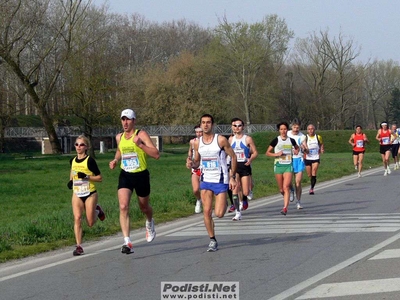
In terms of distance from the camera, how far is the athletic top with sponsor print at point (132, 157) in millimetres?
10781

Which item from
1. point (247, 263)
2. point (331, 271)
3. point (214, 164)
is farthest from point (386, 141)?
point (331, 271)

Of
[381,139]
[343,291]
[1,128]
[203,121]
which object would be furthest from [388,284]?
[1,128]

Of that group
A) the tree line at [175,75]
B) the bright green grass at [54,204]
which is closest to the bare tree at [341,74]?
the tree line at [175,75]

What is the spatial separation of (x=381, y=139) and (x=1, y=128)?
1483 inches

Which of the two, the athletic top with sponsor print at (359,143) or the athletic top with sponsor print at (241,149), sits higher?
the athletic top with sponsor print at (241,149)

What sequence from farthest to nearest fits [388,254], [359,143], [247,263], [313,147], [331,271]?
[359,143] < [313,147] < [388,254] < [247,263] < [331,271]

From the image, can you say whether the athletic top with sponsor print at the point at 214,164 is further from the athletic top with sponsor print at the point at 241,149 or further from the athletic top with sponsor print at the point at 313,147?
the athletic top with sponsor print at the point at 313,147

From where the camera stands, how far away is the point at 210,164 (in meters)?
11.2

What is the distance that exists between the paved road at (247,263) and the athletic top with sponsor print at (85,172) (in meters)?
0.90

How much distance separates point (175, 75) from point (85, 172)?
70.4m

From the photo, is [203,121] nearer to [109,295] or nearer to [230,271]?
[230,271]

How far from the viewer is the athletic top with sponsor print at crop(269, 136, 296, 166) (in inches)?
619

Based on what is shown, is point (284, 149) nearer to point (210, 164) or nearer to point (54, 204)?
point (210, 164)

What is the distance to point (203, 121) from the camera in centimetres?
1109
